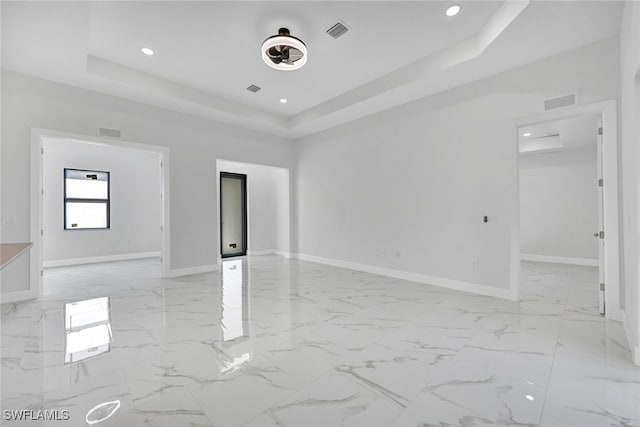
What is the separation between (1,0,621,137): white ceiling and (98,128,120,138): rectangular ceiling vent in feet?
1.93

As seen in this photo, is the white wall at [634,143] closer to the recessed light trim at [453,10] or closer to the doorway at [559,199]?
the recessed light trim at [453,10]

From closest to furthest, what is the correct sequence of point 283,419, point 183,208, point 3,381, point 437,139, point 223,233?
point 283,419, point 3,381, point 437,139, point 183,208, point 223,233

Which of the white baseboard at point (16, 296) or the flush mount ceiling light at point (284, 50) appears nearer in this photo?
the flush mount ceiling light at point (284, 50)

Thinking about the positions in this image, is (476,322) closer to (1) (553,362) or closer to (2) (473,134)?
(1) (553,362)

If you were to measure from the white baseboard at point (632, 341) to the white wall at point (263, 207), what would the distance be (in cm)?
667

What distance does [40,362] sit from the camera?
227 centimetres

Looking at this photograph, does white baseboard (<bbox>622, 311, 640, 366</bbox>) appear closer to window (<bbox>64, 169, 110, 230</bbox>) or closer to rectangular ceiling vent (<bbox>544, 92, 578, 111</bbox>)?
rectangular ceiling vent (<bbox>544, 92, 578, 111</bbox>)

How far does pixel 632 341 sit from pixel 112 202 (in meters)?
9.52

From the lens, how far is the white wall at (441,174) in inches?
145

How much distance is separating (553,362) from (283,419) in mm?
2112

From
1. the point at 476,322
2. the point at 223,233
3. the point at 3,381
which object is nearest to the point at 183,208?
the point at 223,233

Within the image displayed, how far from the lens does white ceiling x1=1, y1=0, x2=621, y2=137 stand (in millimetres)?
2957

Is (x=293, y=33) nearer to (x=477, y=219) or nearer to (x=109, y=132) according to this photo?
(x=109, y=132)

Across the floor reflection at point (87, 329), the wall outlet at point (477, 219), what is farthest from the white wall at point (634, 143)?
the floor reflection at point (87, 329)
